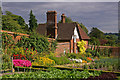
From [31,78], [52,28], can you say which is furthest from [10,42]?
[52,28]

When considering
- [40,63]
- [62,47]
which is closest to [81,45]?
[62,47]

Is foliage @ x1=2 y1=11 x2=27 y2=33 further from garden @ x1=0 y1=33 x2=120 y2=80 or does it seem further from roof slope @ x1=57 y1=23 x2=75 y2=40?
roof slope @ x1=57 y1=23 x2=75 y2=40

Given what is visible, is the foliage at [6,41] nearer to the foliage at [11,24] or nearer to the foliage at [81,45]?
the foliage at [11,24]

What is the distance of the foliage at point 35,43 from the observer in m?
13.9

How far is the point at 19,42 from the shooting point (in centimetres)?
1356

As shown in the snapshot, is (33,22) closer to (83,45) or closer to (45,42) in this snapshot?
(83,45)

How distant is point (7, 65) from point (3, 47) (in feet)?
7.13

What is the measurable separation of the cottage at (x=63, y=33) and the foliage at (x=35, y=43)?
2326 mm

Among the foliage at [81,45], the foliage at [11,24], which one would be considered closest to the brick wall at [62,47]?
the foliage at [81,45]

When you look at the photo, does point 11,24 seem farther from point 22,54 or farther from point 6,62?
point 6,62

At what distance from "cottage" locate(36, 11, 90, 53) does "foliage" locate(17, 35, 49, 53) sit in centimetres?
233

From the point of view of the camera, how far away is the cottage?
66.3ft

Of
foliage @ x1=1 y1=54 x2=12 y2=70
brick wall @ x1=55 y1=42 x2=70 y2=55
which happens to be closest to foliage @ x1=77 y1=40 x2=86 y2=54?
brick wall @ x1=55 y1=42 x2=70 y2=55

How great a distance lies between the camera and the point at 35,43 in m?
15.1
